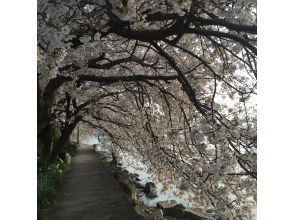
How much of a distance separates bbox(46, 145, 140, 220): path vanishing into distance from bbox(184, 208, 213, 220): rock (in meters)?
1.96

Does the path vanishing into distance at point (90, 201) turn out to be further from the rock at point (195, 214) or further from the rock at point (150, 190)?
the rock at point (150, 190)

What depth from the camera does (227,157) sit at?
4.04 metres

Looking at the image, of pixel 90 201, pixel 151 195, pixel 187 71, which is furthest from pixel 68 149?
pixel 187 71

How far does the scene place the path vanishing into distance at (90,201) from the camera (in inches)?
260

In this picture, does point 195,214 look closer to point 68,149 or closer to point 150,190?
point 150,190

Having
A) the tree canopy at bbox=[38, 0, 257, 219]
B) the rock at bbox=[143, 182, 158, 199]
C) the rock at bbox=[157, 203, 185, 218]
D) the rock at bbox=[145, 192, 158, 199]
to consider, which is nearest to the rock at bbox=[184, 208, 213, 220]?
the rock at bbox=[157, 203, 185, 218]

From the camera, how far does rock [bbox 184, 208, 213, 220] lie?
9.27 meters

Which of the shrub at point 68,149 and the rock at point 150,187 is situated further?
the shrub at point 68,149

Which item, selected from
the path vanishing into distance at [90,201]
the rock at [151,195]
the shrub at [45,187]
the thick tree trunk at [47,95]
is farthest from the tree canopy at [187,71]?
the rock at [151,195]

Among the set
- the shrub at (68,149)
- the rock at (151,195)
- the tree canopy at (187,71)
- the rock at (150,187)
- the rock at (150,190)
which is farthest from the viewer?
Result: the shrub at (68,149)

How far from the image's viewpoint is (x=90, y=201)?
7715 millimetres

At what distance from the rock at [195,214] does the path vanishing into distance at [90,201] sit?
6.44ft
